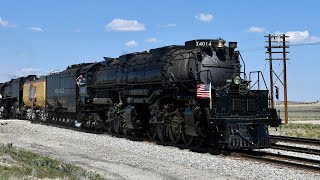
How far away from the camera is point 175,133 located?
61.0 ft

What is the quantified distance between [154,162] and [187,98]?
4456 mm

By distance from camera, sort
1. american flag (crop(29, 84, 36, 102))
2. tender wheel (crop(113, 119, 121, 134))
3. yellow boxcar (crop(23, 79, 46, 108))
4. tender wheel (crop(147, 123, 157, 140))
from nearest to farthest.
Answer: tender wheel (crop(147, 123, 157, 140)), tender wheel (crop(113, 119, 121, 134)), yellow boxcar (crop(23, 79, 46, 108)), american flag (crop(29, 84, 36, 102))

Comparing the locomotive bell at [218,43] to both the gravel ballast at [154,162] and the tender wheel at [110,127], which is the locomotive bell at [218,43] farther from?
the tender wheel at [110,127]

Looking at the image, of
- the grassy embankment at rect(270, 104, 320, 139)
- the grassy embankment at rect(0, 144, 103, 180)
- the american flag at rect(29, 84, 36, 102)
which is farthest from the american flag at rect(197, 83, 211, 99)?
the american flag at rect(29, 84, 36, 102)

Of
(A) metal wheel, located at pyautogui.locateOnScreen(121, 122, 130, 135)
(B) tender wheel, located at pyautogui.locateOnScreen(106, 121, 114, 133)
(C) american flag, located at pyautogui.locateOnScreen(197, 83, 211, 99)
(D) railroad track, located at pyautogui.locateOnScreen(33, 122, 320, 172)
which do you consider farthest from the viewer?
(B) tender wheel, located at pyautogui.locateOnScreen(106, 121, 114, 133)

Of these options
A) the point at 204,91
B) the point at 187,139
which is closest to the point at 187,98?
the point at 204,91

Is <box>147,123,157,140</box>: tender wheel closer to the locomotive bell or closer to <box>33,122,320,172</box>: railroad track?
<box>33,122,320,172</box>: railroad track

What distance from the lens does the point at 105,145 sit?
19141 millimetres

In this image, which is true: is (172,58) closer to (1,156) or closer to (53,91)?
(1,156)

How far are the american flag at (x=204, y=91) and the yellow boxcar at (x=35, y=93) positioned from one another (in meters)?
23.1

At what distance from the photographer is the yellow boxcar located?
123 feet

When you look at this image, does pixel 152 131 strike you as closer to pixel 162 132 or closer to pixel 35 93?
pixel 162 132

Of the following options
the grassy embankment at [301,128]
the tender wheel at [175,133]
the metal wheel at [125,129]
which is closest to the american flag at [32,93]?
the metal wheel at [125,129]

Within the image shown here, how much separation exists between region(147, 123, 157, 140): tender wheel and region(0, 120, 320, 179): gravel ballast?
3.88ft
